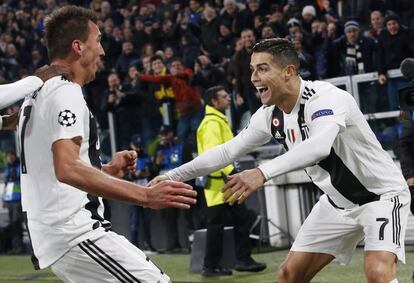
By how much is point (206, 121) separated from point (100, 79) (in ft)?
21.7

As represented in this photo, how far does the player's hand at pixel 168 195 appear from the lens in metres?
4.80

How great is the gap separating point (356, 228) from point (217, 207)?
5293 millimetres

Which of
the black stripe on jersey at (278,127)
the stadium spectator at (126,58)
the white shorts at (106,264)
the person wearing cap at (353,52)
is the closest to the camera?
the white shorts at (106,264)

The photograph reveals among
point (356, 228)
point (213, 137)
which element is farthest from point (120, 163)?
point (213, 137)

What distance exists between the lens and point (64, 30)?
5.21 metres

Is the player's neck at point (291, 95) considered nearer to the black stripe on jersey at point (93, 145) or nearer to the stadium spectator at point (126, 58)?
the black stripe on jersey at point (93, 145)

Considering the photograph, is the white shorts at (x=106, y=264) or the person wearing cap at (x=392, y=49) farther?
the person wearing cap at (x=392, y=49)

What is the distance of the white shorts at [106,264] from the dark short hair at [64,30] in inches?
40.8

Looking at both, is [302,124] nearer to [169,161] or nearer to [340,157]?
[340,157]

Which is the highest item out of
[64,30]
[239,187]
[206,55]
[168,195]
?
[64,30]

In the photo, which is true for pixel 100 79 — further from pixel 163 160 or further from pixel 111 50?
pixel 163 160

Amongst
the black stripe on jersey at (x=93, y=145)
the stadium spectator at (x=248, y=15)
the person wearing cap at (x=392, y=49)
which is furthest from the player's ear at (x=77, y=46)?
the stadium spectator at (x=248, y=15)

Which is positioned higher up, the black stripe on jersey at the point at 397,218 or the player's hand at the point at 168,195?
the player's hand at the point at 168,195

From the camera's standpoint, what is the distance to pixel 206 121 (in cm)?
1173
